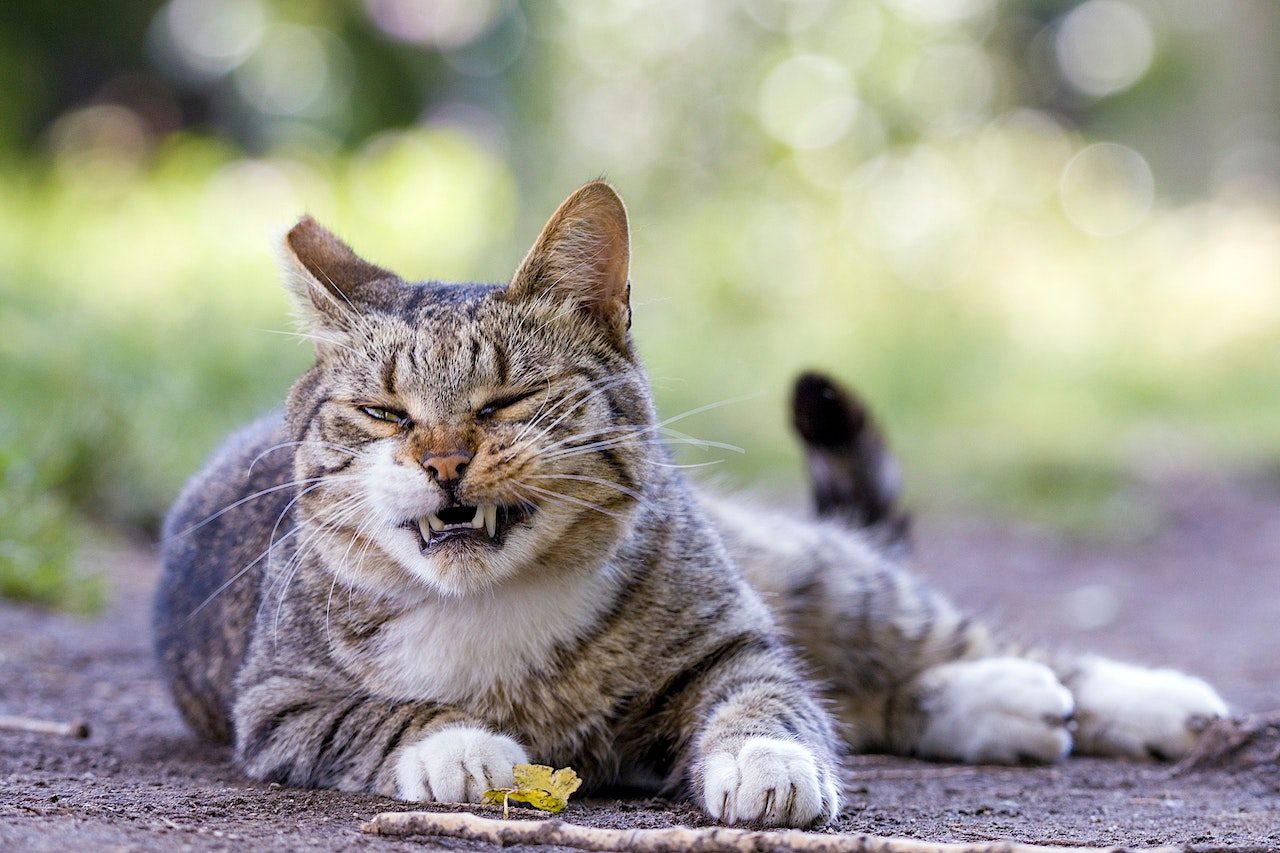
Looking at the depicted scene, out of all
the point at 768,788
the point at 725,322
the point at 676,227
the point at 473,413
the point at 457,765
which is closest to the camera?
the point at 768,788

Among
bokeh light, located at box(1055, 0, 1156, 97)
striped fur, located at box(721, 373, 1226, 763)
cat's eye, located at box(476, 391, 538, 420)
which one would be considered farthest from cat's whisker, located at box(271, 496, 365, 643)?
bokeh light, located at box(1055, 0, 1156, 97)

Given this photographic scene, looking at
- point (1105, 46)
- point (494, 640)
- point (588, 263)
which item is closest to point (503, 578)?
point (494, 640)

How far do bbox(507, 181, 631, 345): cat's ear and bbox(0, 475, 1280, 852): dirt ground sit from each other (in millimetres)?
977

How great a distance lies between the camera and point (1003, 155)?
452 inches

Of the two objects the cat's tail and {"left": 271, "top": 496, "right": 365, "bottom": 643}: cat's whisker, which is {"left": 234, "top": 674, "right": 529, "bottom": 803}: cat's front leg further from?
the cat's tail

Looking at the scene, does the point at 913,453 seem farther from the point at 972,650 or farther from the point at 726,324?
the point at 972,650

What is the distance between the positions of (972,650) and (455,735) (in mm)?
1650

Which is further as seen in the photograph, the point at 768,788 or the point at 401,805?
the point at 401,805

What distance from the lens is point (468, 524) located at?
2346 millimetres

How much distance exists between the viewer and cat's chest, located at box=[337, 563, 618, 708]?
2523mm

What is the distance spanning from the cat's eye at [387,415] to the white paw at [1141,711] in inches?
72.2

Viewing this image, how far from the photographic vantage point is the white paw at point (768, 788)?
85.0 inches

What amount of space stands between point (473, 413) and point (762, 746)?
782 millimetres

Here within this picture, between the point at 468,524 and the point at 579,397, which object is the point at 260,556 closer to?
the point at 468,524
